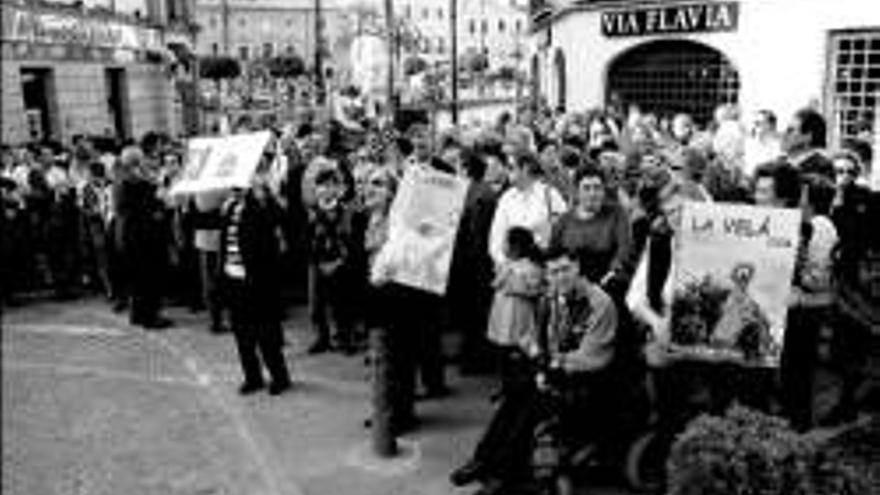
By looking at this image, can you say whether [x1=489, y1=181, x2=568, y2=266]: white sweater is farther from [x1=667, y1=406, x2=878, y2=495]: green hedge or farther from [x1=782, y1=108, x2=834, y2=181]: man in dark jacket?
[x1=667, y1=406, x2=878, y2=495]: green hedge

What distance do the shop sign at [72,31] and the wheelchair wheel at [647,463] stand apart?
1904cm

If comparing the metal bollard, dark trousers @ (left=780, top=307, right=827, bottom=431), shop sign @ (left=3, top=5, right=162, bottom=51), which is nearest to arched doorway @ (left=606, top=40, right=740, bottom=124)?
shop sign @ (left=3, top=5, right=162, bottom=51)

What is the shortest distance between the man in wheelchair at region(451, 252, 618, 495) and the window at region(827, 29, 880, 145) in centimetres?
1258

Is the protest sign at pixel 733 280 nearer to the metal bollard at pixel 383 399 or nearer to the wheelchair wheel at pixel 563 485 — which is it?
the wheelchair wheel at pixel 563 485

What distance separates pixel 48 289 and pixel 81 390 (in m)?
5.02

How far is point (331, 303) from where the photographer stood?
34.6 ft

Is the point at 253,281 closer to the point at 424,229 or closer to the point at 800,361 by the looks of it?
the point at 424,229

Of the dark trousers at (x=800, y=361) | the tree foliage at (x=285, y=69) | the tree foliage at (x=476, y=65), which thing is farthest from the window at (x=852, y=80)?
the tree foliage at (x=476, y=65)

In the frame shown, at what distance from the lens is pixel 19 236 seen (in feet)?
43.9

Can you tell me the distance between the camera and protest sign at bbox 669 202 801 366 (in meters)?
5.82

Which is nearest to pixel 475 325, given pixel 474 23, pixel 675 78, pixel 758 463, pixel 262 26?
pixel 758 463

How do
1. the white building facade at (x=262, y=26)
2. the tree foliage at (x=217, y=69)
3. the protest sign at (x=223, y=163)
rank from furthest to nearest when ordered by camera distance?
the white building facade at (x=262, y=26) < the tree foliage at (x=217, y=69) < the protest sign at (x=223, y=163)

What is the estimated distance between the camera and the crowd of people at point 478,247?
666 cm

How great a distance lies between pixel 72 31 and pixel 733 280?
891 inches
